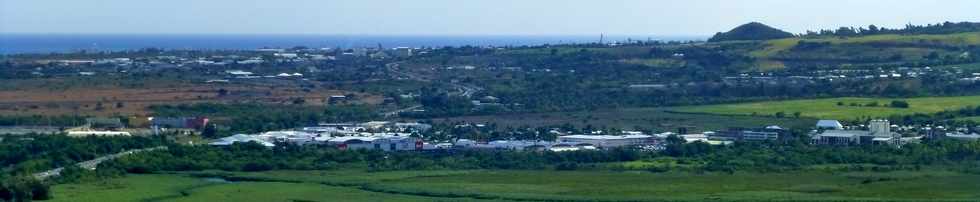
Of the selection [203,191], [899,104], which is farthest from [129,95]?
[203,191]

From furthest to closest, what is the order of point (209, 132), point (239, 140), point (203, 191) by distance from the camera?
point (209, 132) < point (239, 140) < point (203, 191)

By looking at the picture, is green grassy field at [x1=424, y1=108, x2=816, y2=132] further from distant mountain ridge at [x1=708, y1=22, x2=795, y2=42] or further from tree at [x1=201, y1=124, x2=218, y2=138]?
distant mountain ridge at [x1=708, y1=22, x2=795, y2=42]

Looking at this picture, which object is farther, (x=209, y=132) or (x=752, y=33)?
(x=752, y=33)

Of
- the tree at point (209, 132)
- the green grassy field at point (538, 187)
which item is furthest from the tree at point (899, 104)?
the tree at point (209, 132)

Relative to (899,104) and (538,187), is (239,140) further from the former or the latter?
(899,104)

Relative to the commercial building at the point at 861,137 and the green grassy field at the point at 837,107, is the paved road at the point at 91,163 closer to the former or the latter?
the commercial building at the point at 861,137

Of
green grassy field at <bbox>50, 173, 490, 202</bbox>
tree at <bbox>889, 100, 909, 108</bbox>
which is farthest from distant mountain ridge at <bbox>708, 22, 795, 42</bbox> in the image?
green grassy field at <bbox>50, 173, 490, 202</bbox>

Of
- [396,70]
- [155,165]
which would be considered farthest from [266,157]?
[396,70]
